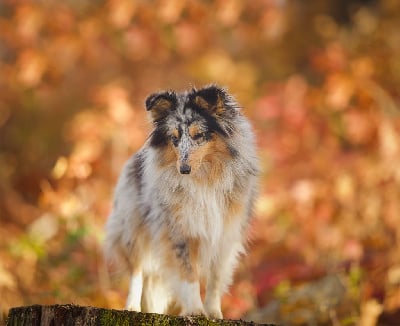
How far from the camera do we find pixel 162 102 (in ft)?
16.5

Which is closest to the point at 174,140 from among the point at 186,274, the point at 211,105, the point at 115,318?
the point at 211,105

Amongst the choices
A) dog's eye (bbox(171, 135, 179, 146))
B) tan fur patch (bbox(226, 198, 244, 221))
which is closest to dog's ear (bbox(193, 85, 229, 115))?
dog's eye (bbox(171, 135, 179, 146))

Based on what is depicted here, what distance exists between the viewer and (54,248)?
963cm

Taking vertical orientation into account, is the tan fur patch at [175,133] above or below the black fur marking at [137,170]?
below

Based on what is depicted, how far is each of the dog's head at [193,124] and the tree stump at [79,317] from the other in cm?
104

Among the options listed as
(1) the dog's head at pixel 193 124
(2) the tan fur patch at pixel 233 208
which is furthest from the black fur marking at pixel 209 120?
(2) the tan fur patch at pixel 233 208

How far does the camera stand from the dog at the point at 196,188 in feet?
16.1

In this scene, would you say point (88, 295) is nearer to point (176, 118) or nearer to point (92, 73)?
point (176, 118)

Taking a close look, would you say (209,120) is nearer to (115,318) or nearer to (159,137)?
(159,137)

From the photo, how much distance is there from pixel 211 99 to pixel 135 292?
1.74 meters

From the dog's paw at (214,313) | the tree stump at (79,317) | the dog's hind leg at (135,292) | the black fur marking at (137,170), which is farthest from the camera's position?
the dog's hind leg at (135,292)

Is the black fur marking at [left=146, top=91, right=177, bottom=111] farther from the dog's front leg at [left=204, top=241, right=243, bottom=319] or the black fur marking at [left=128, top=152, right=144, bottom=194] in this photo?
the dog's front leg at [left=204, top=241, right=243, bottom=319]

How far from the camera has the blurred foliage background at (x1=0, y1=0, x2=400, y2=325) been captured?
25.4 feet

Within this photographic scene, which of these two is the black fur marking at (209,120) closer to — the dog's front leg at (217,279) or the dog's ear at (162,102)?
the dog's ear at (162,102)
